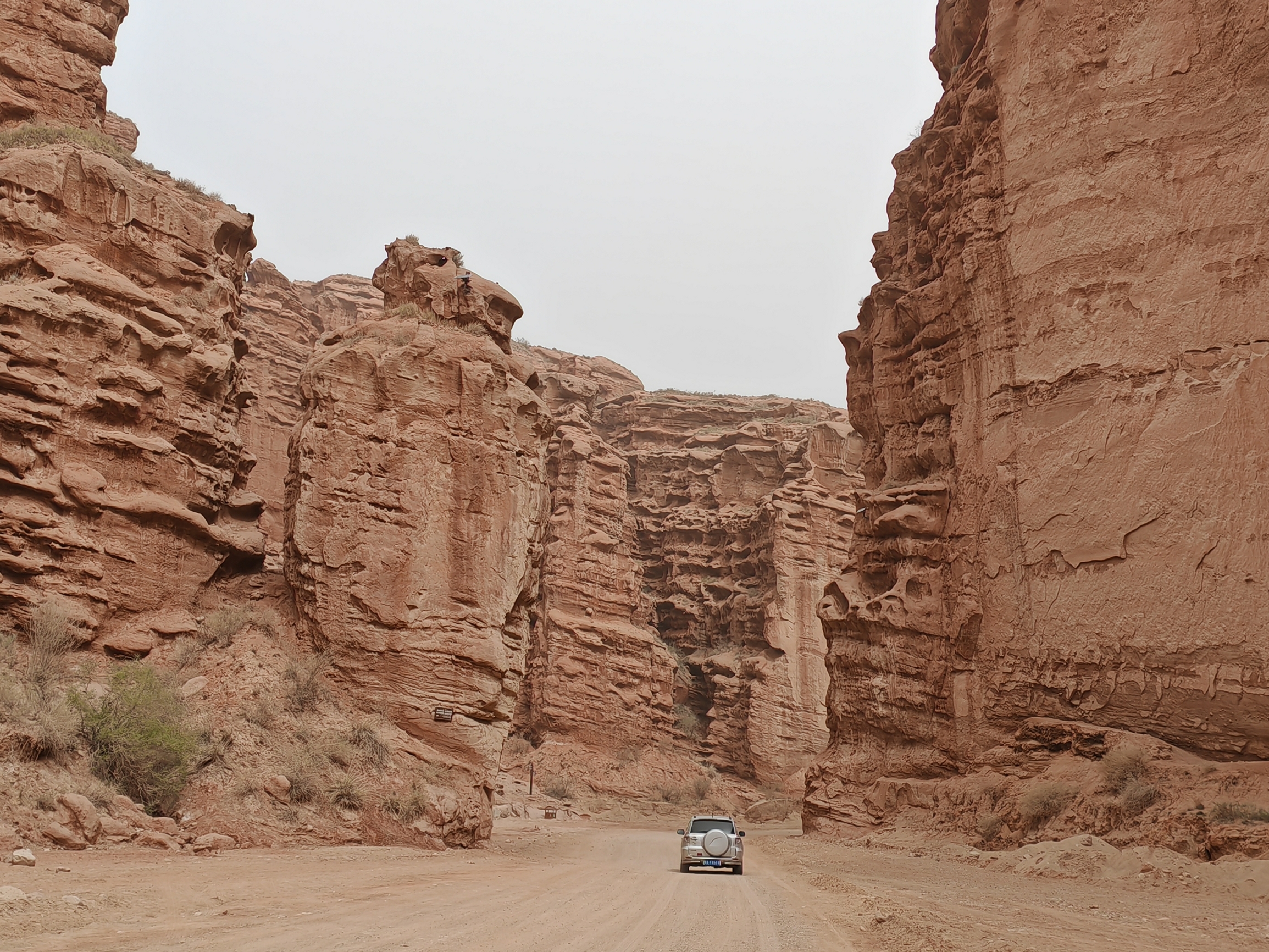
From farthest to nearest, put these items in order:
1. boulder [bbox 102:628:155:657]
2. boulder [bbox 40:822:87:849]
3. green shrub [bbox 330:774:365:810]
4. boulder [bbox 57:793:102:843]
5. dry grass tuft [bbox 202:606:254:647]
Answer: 1. dry grass tuft [bbox 202:606:254:647]
2. boulder [bbox 102:628:155:657]
3. green shrub [bbox 330:774:365:810]
4. boulder [bbox 57:793:102:843]
5. boulder [bbox 40:822:87:849]

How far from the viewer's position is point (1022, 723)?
1994 cm

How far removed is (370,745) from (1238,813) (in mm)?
14776

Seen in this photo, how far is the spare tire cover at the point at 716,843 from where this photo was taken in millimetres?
17938

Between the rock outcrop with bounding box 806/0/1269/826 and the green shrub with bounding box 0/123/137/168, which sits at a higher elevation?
the green shrub with bounding box 0/123/137/168

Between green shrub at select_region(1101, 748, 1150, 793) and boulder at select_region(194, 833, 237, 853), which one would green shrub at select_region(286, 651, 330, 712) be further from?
green shrub at select_region(1101, 748, 1150, 793)

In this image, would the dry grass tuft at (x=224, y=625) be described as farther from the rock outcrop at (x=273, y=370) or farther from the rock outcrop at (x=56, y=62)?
the rock outcrop at (x=273, y=370)

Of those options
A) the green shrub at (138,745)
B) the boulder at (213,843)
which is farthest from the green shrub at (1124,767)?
the green shrub at (138,745)

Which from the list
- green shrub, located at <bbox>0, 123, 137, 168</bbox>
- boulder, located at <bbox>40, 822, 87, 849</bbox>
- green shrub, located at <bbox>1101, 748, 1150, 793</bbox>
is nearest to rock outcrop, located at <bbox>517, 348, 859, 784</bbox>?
green shrub, located at <bbox>0, 123, 137, 168</bbox>

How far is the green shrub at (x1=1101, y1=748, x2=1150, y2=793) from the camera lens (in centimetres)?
1686

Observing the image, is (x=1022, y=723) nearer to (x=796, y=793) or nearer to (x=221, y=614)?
(x=221, y=614)

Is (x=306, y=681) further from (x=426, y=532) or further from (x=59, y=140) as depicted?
(x=59, y=140)

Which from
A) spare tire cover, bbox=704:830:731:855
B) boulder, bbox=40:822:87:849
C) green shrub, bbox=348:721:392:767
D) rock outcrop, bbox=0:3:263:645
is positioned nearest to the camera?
boulder, bbox=40:822:87:849

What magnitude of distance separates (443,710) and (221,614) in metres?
4.92

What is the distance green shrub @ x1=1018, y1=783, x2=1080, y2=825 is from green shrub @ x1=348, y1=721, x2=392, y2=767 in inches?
483
